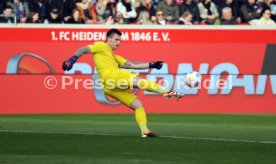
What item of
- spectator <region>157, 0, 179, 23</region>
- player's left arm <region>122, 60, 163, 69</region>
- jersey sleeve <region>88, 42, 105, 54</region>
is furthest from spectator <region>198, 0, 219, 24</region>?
jersey sleeve <region>88, 42, 105, 54</region>

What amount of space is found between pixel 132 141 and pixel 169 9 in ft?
43.9

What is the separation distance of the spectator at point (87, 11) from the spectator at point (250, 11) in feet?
16.1

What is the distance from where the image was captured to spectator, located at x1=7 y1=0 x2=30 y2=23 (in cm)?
2884

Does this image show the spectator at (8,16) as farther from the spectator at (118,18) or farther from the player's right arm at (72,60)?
the player's right arm at (72,60)

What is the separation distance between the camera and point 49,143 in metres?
16.7

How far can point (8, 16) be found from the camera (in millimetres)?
28875

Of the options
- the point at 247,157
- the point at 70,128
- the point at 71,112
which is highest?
the point at 247,157

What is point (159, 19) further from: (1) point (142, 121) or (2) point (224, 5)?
(1) point (142, 121)

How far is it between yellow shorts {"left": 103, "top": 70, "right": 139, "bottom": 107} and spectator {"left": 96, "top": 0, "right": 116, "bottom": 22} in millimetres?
11265

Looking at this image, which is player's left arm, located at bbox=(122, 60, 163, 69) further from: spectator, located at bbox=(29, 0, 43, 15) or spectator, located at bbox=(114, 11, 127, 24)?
spectator, located at bbox=(114, 11, 127, 24)

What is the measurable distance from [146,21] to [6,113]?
5.81 m

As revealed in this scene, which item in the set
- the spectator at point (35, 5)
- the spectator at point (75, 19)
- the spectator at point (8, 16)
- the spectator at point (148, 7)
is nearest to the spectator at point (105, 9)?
the spectator at point (75, 19)

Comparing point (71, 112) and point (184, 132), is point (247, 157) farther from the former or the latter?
point (71, 112)

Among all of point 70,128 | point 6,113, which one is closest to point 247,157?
point 70,128
